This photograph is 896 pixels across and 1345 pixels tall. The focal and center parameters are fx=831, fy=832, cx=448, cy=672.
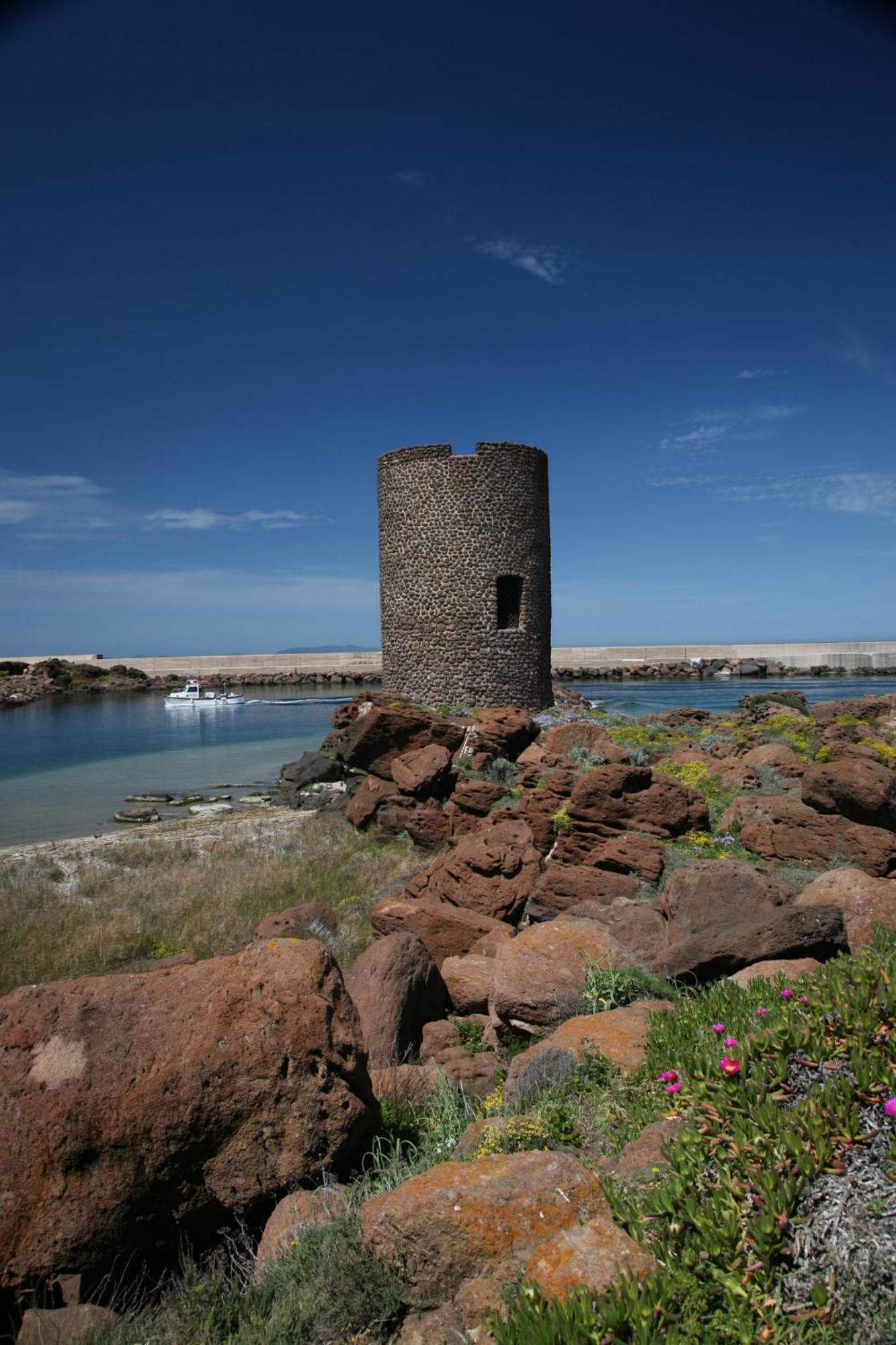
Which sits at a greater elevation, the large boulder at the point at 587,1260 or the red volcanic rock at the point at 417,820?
the large boulder at the point at 587,1260

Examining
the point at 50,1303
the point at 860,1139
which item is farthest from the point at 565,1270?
the point at 50,1303

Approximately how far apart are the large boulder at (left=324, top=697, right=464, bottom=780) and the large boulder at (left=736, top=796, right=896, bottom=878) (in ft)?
23.1

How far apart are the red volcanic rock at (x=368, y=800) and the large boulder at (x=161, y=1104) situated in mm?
9363

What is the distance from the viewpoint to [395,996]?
18.0ft

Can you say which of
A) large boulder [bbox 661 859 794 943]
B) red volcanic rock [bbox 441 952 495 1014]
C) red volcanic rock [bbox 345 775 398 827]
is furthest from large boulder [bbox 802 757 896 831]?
red volcanic rock [bbox 345 775 398 827]

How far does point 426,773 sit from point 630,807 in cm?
470

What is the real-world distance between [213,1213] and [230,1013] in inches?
32.5

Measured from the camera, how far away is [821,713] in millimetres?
20219

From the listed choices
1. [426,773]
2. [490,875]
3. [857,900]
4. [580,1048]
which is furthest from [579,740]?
[580,1048]

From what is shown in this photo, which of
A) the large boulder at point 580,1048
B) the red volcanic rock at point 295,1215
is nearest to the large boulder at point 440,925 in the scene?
the large boulder at point 580,1048

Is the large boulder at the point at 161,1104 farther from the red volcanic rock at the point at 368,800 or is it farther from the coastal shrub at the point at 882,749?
the coastal shrub at the point at 882,749

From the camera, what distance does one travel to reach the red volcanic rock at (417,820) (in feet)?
38.8

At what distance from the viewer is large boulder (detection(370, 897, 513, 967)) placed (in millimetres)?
7234

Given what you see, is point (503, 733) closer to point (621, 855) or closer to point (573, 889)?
point (621, 855)
